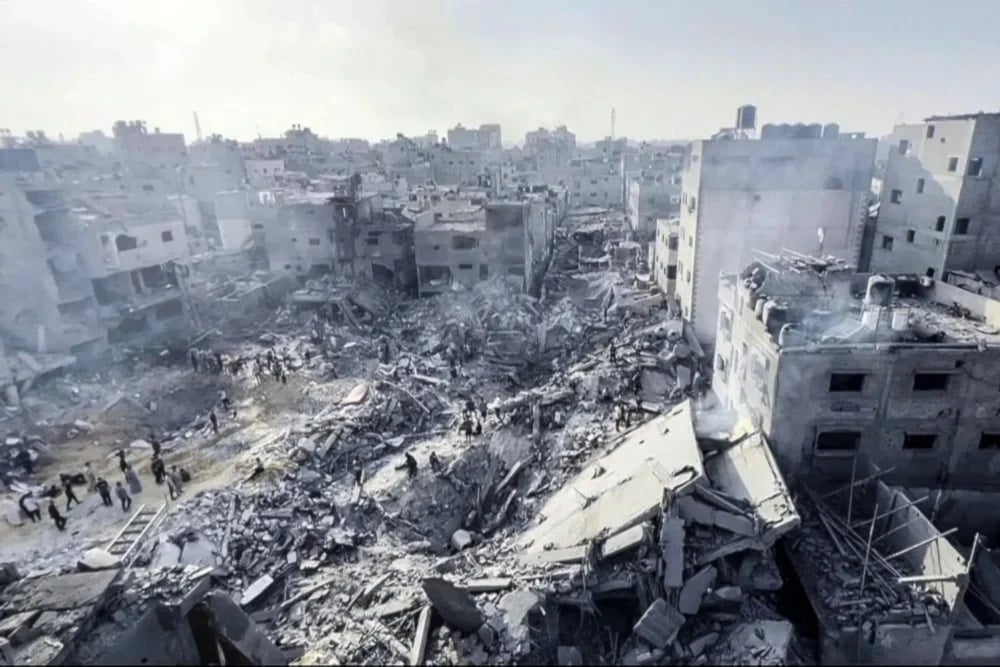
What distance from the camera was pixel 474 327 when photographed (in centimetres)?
3266

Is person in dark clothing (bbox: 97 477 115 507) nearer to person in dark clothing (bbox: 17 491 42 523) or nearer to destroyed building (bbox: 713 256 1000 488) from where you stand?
person in dark clothing (bbox: 17 491 42 523)

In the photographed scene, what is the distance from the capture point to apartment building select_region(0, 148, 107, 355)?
28344 millimetres

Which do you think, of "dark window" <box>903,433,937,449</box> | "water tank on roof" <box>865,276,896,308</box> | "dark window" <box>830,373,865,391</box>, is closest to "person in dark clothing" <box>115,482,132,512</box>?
"dark window" <box>830,373,865,391</box>

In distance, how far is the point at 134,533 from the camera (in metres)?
16.0

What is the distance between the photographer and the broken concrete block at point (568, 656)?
10711 mm

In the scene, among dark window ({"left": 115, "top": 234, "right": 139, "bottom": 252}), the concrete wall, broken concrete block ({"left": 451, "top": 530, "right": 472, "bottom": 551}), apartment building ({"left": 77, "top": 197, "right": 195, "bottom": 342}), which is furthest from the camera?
dark window ({"left": 115, "top": 234, "right": 139, "bottom": 252})

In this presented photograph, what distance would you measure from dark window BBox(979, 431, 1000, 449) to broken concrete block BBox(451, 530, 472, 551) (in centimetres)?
1416

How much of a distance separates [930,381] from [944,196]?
59.5 ft

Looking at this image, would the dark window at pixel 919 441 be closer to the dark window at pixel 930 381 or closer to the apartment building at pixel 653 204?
the dark window at pixel 930 381

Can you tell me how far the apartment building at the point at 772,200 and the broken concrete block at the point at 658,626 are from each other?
19.7 meters

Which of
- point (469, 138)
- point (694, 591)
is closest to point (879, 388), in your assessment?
point (694, 591)

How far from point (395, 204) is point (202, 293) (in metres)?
17.6

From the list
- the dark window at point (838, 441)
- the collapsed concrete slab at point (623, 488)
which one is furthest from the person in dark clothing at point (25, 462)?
the dark window at point (838, 441)

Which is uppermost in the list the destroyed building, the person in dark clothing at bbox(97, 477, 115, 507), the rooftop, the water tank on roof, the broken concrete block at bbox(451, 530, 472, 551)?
the water tank on roof
